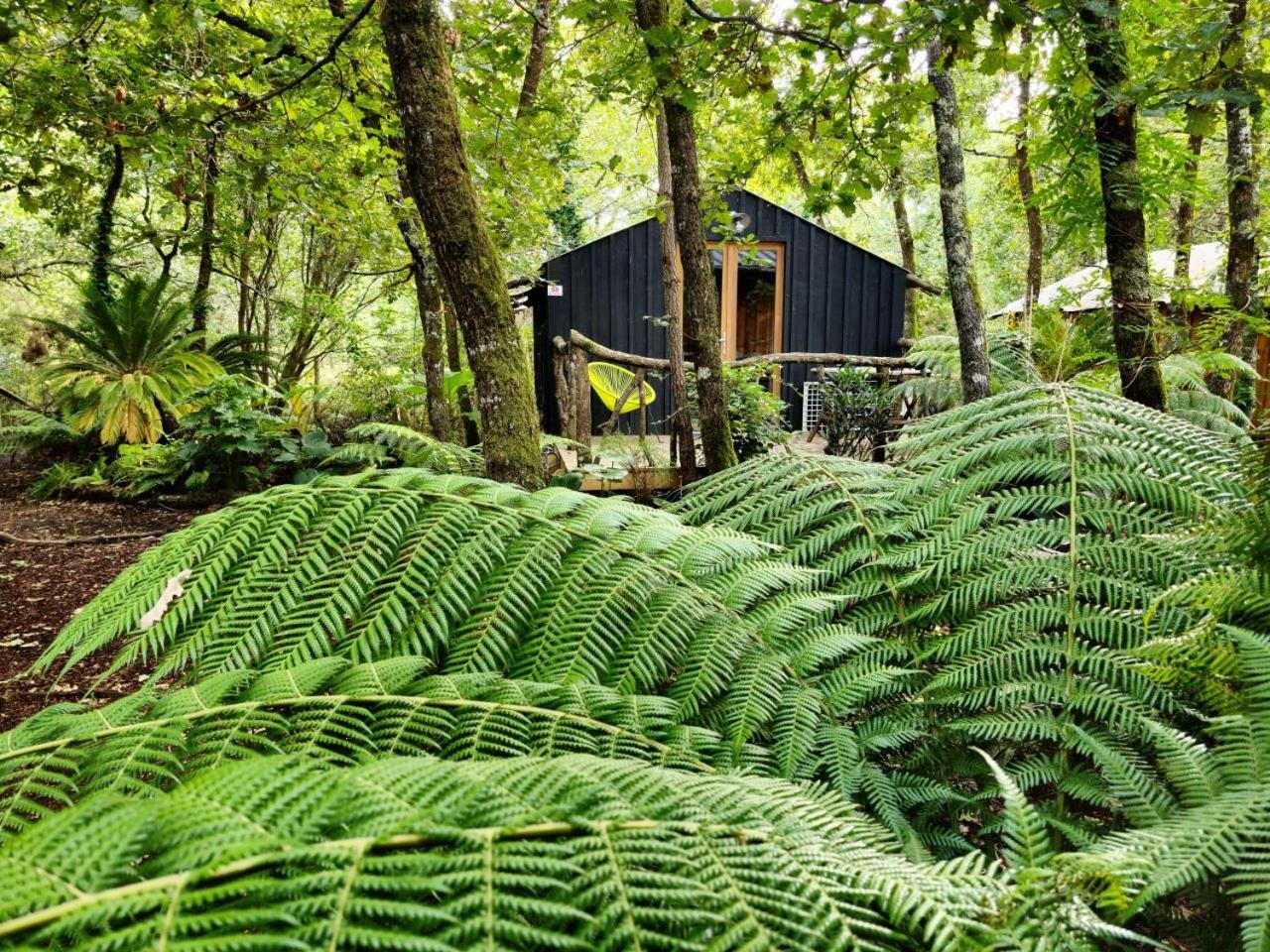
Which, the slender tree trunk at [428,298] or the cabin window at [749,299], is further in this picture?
the cabin window at [749,299]

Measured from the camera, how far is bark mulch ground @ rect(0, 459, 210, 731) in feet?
9.16

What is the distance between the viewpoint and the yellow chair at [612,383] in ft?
24.5

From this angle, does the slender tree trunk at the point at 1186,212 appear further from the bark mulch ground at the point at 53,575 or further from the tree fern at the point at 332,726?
the bark mulch ground at the point at 53,575

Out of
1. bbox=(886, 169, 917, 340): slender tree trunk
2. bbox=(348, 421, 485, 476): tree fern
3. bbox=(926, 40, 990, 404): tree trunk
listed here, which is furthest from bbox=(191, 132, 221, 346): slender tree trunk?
bbox=(886, 169, 917, 340): slender tree trunk

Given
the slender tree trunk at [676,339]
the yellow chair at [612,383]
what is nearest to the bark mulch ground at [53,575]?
the slender tree trunk at [676,339]

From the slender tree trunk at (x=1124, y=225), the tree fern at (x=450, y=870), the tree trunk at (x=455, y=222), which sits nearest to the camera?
the tree fern at (x=450, y=870)

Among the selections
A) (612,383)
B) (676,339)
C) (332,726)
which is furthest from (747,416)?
(332,726)

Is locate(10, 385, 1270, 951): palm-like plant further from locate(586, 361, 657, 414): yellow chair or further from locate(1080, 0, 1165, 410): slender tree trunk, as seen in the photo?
locate(586, 361, 657, 414): yellow chair

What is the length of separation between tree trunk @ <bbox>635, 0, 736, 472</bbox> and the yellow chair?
4.15 metres

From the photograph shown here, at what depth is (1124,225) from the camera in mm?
2398

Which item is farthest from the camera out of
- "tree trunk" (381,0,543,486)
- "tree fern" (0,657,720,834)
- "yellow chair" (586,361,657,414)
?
"yellow chair" (586,361,657,414)

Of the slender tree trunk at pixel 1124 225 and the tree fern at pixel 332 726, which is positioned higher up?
the slender tree trunk at pixel 1124 225

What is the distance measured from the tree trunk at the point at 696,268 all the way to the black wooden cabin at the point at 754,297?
22.2 feet

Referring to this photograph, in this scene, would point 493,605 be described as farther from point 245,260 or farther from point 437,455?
point 245,260
